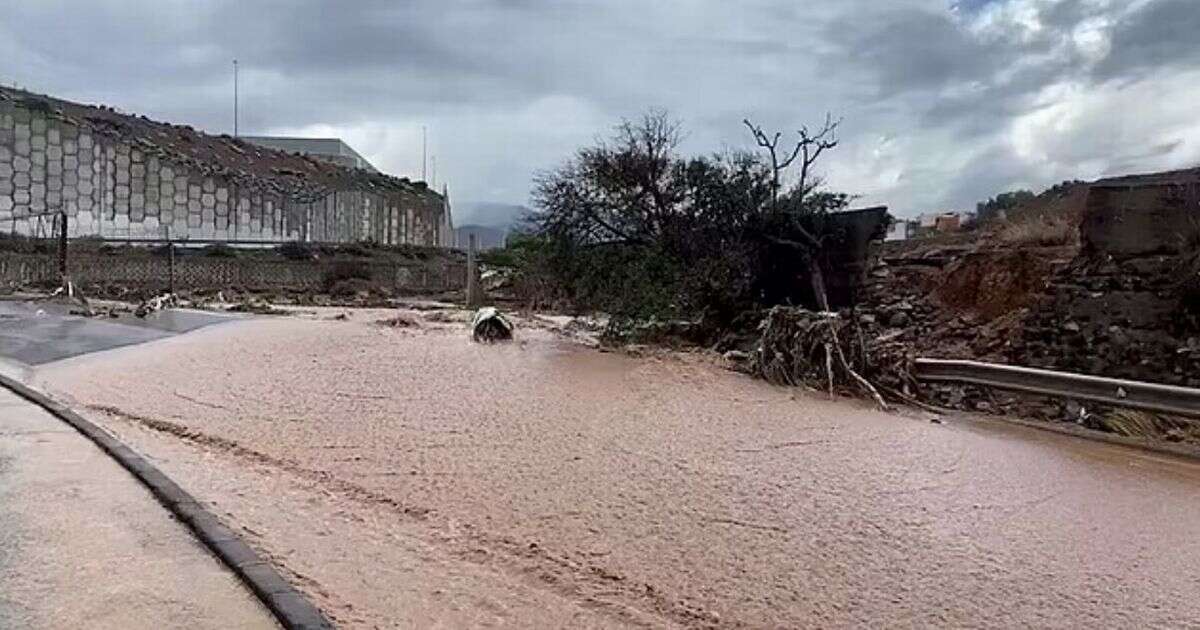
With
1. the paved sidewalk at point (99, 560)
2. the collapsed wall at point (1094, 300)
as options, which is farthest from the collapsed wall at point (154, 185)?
the paved sidewalk at point (99, 560)

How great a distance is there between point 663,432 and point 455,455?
7.95 ft

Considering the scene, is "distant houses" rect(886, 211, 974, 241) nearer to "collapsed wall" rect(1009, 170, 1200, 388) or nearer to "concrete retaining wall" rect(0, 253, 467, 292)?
"collapsed wall" rect(1009, 170, 1200, 388)

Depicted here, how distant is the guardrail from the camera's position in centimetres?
998

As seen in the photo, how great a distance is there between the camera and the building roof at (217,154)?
51188 mm

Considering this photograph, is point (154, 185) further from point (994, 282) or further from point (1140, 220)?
point (1140, 220)

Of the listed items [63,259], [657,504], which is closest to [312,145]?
[63,259]

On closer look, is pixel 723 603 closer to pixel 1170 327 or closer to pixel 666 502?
pixel 666 502

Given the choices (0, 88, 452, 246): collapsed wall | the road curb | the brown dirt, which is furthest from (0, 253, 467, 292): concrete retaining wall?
the road curb

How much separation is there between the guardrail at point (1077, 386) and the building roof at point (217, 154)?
46.5 m

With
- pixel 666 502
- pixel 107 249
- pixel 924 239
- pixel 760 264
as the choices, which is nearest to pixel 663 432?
pixel 666 502

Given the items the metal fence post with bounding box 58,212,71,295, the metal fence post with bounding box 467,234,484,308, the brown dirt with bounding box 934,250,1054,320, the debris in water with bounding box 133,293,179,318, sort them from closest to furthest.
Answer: the brown dirt with bounding box 934,250,1054,320, the debris in water with bounding box 133,293,179,318, the metal fence post with bounding box 58,212,71,295, the metal fence post with bounding box 467,234,484,308

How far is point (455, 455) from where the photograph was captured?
28.6 ft

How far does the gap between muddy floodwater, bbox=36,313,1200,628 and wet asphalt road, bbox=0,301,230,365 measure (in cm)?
297

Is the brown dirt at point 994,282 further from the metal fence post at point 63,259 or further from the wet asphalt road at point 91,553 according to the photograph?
the metal fence post at point 63,259
